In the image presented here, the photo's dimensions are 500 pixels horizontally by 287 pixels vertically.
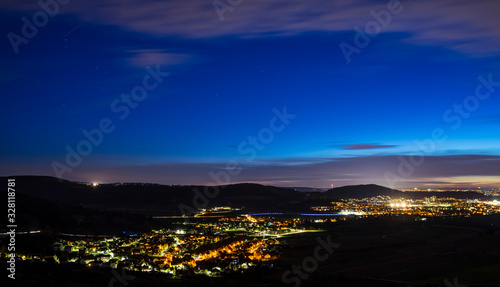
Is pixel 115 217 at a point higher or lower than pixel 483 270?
higher

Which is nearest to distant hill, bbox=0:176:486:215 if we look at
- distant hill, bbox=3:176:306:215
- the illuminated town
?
distant hill, bbox=3:176:306:215

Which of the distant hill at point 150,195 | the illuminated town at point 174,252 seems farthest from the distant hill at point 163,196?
the illuminated town at point 174,252

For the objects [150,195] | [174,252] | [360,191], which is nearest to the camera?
[174,252]

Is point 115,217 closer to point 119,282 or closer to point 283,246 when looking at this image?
point 283,246

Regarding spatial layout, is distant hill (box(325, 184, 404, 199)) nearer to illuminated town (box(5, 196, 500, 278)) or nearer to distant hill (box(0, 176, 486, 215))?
distant hill (box(0, 176, 486, 215))

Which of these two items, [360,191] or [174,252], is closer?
[174,252]

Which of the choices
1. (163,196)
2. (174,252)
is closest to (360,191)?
(163,196)

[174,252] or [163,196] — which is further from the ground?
[163,196]

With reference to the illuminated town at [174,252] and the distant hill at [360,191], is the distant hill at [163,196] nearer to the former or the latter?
the distant hill at [360,191]

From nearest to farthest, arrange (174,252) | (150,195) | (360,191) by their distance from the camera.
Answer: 1. (174,252)
2. (150,195)
3. (360,191)

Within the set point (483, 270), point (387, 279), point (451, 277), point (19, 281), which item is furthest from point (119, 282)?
point (483, 270)

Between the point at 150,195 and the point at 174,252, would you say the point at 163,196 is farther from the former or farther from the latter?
the point at 174,252
